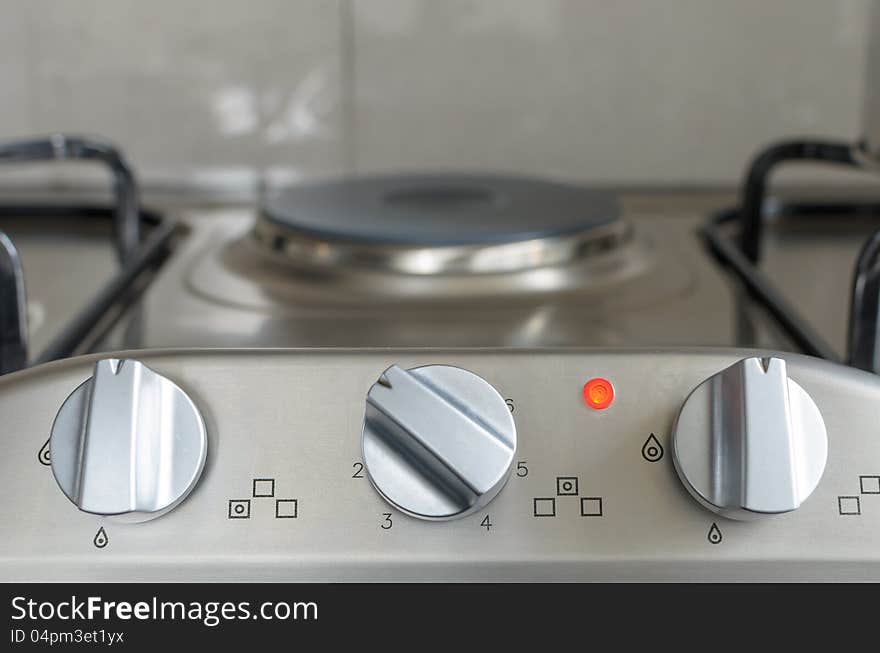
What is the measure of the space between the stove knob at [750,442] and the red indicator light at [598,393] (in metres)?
0.03

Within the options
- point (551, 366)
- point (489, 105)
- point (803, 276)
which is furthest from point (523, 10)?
point (551, 366)

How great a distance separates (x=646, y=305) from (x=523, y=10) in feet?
1.37

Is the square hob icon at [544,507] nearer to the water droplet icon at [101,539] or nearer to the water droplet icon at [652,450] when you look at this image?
the water droplet icon at [652,450]

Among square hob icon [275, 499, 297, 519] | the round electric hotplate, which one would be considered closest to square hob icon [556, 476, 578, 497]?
square hob icon [275, 499, 297, 519]

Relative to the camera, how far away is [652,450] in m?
0.41

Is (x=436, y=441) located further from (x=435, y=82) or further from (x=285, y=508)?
(x=435, y=82)

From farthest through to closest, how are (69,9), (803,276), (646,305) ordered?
(69,9), (803,276), (646,305)

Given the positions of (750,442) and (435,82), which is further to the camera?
(435,82)

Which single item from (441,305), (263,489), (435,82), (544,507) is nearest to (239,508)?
(263,489)

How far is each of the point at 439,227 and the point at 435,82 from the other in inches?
13.7

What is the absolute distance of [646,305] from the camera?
0.62 meters

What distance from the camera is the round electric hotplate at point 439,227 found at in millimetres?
632
